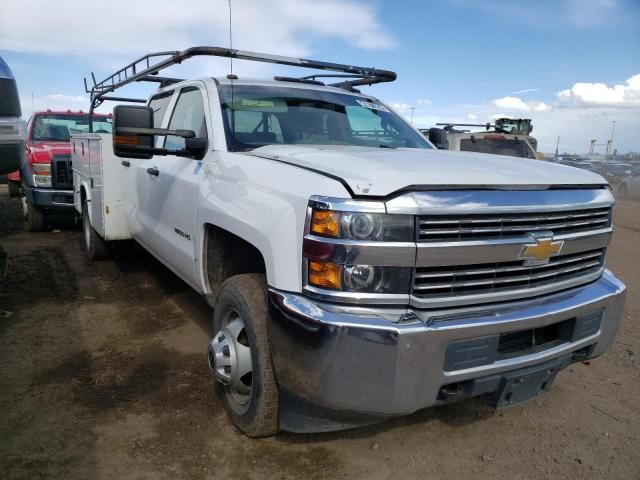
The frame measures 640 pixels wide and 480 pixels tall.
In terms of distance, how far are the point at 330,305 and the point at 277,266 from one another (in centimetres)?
32

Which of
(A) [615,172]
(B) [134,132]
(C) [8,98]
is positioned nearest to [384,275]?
(B) [134,132]

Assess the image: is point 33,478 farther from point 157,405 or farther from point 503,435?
point 503,435

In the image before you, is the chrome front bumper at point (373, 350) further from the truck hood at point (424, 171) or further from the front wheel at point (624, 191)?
the front wheel at point (624, 191)

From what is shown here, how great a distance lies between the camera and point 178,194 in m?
3.55

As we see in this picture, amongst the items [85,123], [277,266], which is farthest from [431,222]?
[85,123]

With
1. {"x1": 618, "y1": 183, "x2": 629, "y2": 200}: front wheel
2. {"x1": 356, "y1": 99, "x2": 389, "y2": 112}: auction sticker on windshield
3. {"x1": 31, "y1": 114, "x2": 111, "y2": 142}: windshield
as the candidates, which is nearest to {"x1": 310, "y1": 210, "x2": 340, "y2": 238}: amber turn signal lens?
{"x1": 356, "y1": 99, "x2": 389, "y2": 112}: auction sticker on windshield

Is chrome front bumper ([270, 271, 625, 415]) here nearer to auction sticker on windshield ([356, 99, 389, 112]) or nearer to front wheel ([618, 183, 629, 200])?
auction sticker on windshield ([356, 99, 389, 112])

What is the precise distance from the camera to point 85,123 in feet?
30.2

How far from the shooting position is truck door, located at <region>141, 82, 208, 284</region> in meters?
3.36

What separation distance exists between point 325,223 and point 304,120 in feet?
5.68

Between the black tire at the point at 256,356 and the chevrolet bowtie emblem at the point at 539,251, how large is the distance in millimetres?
1229

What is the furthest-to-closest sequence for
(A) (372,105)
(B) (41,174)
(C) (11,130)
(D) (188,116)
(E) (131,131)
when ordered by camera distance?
(B) (41,174), (A) (372,105), (D) (188,116), (C) (11,130), (E) (131,131)

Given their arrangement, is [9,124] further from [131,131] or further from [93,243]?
[93,243]

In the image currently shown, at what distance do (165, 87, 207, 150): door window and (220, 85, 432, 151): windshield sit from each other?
0.23 meters
